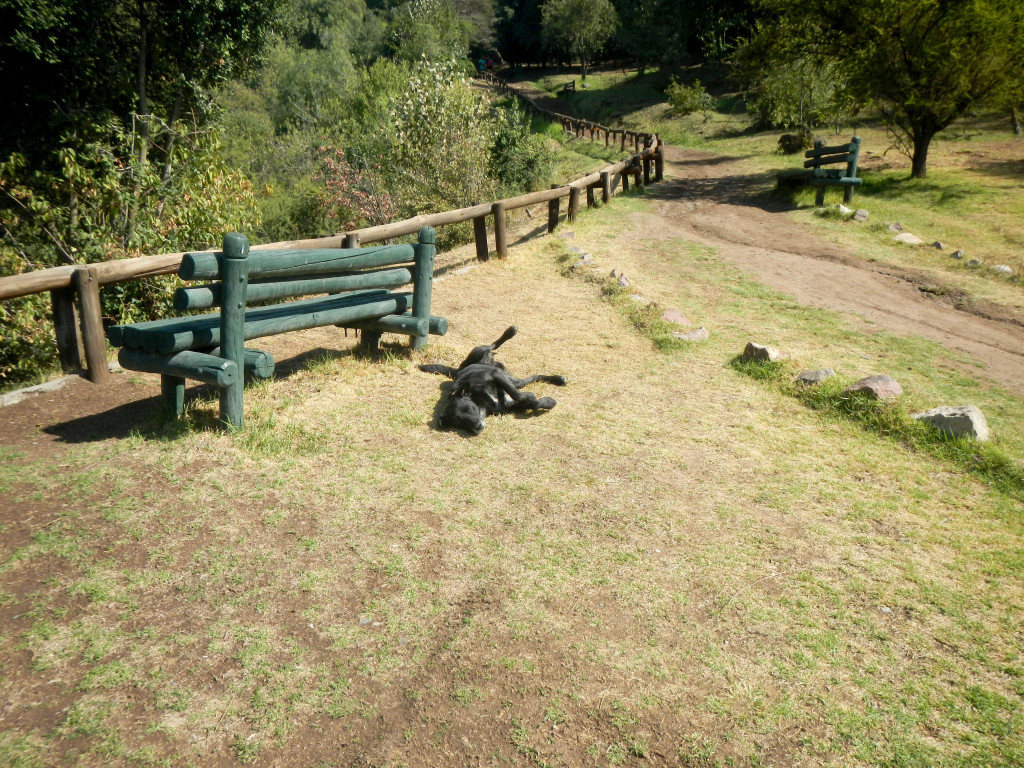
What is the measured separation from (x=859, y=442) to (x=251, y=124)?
31.3 meters

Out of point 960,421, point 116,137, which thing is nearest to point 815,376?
point 960,421

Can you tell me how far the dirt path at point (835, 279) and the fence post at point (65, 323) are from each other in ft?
27.2

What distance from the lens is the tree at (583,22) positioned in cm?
4944

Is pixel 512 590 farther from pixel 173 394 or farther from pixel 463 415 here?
pixel 173 394

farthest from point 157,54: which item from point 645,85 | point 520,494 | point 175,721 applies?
point 645,85

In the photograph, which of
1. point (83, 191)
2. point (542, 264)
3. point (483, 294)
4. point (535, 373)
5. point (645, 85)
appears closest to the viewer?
point (535, 373)

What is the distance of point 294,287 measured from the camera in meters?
5.66

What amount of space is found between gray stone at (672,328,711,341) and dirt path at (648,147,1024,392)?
7.35 feet

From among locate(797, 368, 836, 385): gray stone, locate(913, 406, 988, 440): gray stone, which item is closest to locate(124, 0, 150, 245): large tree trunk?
locate(797, 368, 836, 385): gray stone

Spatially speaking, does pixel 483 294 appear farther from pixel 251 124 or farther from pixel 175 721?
pixel 251 124

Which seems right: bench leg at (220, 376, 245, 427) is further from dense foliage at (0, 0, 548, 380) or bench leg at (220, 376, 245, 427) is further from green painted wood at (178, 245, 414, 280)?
dense foliage at (0, 0, 548, 380)

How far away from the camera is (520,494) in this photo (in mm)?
4906

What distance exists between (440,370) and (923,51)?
13653mm

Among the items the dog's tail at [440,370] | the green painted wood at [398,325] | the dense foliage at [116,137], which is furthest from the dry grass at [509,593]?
the dense foliage at [116,137]
